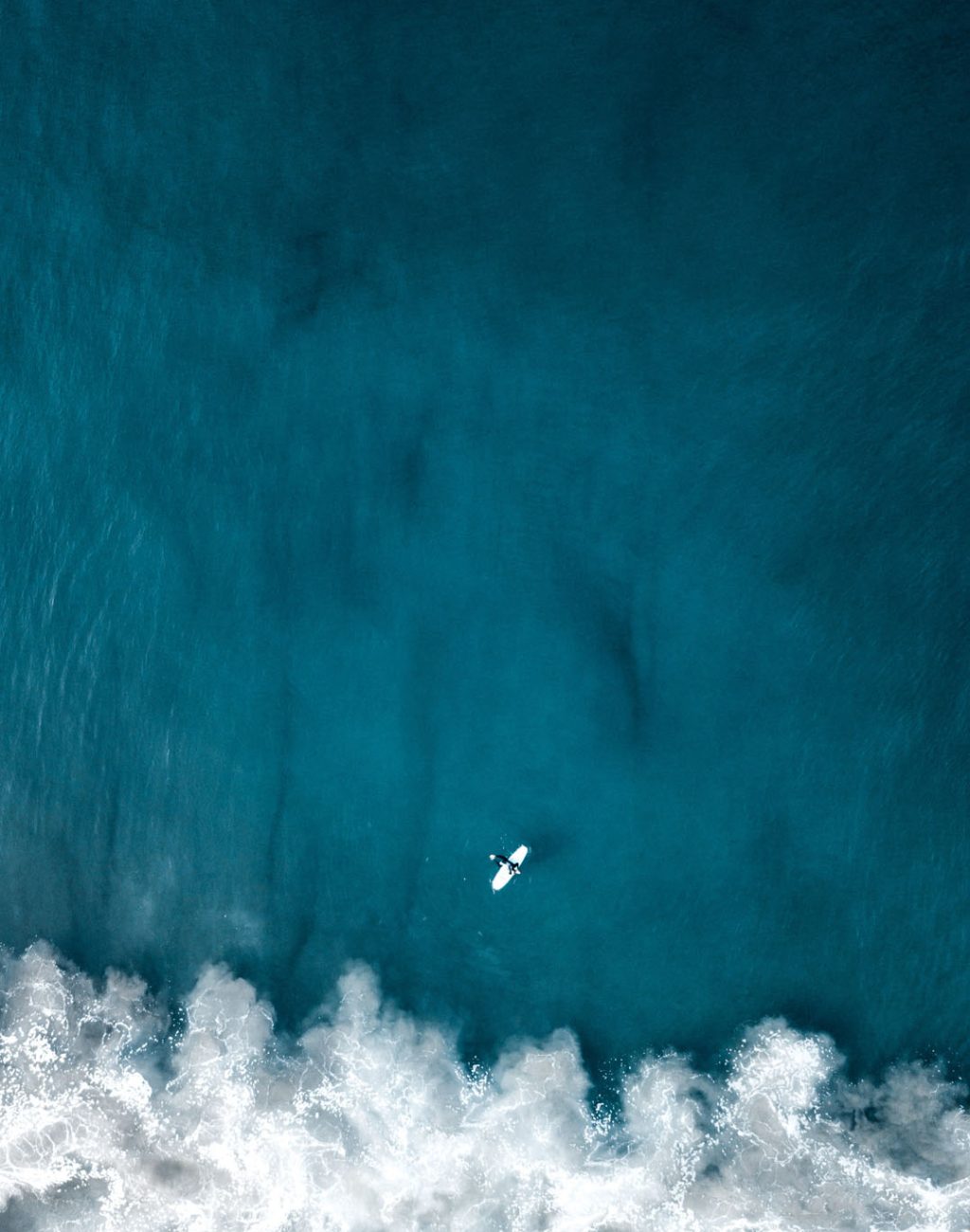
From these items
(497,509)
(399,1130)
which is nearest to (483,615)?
(497,509)

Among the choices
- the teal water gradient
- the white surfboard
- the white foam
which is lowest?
the white foam

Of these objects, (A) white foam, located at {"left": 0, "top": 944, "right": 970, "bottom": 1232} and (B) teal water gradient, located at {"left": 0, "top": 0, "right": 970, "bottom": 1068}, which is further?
(A) white foam, located at {"left": 0, "top": 944, "right": 970, "bottom": 1232}

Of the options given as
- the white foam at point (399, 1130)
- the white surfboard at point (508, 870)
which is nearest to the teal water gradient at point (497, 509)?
the white surfboard at point (508, 870)

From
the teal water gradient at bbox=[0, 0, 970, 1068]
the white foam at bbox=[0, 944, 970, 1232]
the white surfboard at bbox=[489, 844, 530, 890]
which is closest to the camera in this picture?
the teal water gradient at bbox=[0, 0, 970, 1068]

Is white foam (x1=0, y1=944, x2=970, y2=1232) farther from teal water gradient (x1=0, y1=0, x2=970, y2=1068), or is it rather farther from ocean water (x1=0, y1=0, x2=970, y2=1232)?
teal water gradient (x1=0, y1=0, x2=970, y2=1068)

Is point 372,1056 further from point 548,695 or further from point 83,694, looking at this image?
point 83,694

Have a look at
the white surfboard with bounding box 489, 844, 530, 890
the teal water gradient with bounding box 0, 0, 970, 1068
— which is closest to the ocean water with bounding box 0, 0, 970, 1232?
the teal water gradient with bounding box 0, 0, 970, 1068

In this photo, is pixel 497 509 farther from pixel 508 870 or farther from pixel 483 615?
pixel 508 870
